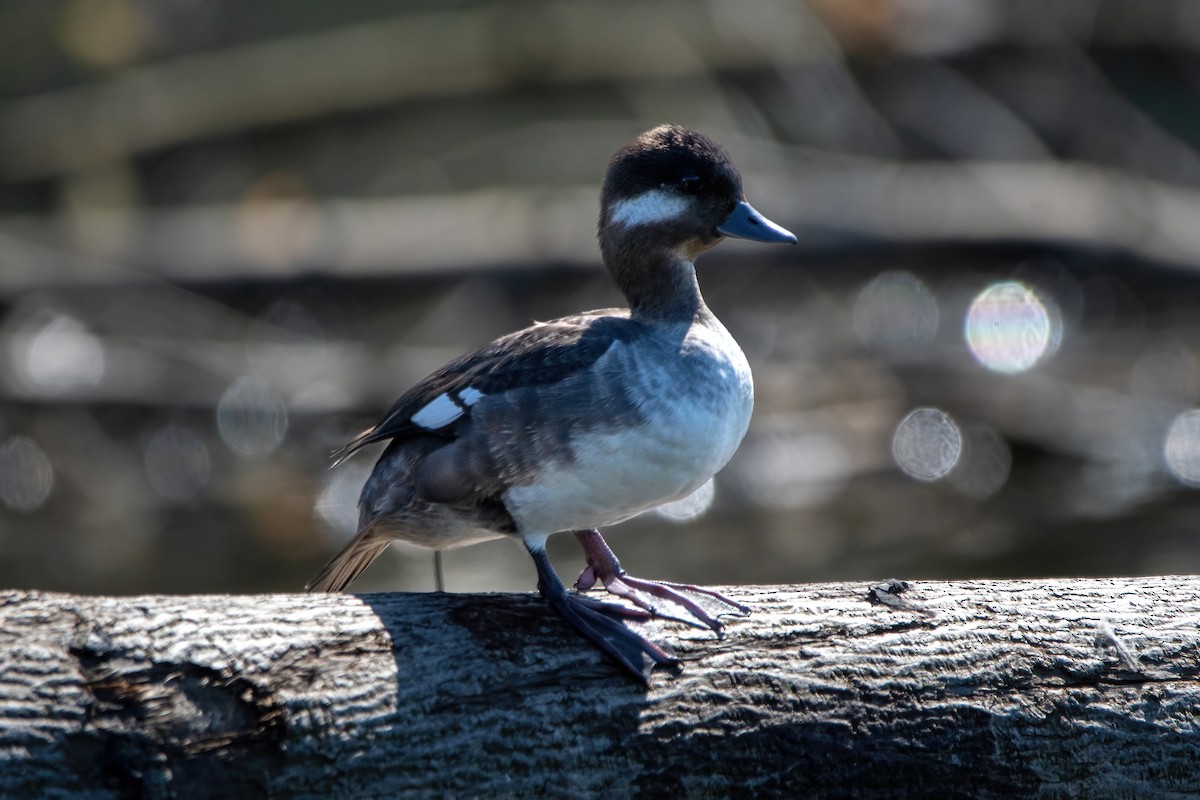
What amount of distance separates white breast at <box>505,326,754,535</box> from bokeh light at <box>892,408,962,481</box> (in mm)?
4460

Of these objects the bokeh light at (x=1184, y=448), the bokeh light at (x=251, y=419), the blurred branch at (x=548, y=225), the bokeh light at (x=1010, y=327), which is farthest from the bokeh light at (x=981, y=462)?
the bokeh light at (x=251, y=419)

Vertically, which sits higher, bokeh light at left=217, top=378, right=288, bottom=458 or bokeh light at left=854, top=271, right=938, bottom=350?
bokeh light at left=854, top=271, right=938, bottom=350

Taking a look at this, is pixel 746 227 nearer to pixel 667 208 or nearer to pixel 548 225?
pixel 667 208

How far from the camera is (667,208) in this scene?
11.8 ft

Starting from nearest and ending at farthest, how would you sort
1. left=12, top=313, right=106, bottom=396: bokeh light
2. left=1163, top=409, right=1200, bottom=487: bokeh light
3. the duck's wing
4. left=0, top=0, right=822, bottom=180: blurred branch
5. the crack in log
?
the crack in log
the duck's wing
left=1163, top=409, right=1200, bottom=487: bokeh light
left=12, top=313, right=106, bottom=396: bokeh light
left=0, top=0, right=822, bottom=180: blurred branch

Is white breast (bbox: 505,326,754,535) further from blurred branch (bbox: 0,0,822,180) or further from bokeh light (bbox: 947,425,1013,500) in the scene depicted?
blurred branch (bbox: 0,0,822,180)

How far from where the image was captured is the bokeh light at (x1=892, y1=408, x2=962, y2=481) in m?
7.59

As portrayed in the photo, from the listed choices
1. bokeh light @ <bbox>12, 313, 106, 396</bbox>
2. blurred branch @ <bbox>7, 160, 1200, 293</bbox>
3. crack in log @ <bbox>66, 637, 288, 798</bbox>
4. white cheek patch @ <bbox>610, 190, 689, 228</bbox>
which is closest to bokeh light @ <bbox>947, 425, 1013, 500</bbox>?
blurred branch @ <bbox>7, 160, 1200, 293</bbox>

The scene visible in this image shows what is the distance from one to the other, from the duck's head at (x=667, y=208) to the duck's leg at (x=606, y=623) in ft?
2.82

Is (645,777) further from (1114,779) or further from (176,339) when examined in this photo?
(176,339)

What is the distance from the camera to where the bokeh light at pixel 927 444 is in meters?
7.59

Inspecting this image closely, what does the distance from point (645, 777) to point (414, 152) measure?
886 cm

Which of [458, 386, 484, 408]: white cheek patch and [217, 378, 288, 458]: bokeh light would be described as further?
[217, 378, 288, 458]: bokeh light

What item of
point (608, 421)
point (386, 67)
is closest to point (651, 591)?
point (608, 421)
